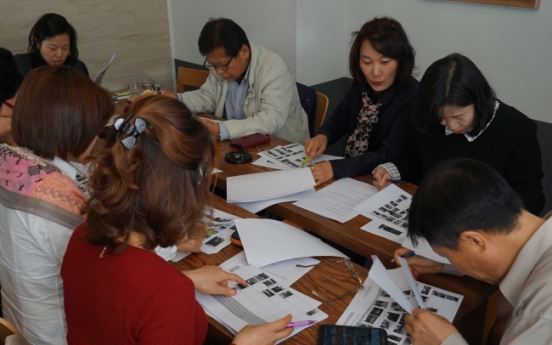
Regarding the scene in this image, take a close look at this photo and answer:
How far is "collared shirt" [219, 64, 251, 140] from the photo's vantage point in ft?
9.26

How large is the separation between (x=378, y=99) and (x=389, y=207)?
2.35ft

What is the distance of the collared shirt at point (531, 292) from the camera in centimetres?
106

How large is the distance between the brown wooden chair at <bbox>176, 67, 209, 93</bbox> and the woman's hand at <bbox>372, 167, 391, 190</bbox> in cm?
161

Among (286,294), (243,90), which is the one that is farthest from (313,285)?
(243,90)

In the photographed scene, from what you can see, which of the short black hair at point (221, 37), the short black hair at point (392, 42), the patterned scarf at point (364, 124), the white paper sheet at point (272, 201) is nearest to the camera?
the white paper sheet at point (272, 201)

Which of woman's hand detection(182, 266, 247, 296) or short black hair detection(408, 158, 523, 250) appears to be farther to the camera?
woman's hand detection(182, 266, 247, 296)

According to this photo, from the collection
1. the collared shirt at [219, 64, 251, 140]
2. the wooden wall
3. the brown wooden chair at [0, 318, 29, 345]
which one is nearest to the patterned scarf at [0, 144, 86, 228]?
the brown wooden chair at [0, 318, 29, 345]

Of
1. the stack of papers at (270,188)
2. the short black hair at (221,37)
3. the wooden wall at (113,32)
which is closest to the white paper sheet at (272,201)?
the stack of papers at (270,188)

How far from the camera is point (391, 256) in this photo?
1.55m

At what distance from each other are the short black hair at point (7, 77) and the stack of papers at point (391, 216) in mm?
1264

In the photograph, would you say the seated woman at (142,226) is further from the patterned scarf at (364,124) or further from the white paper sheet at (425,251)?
the patterned scarf at (364,124)

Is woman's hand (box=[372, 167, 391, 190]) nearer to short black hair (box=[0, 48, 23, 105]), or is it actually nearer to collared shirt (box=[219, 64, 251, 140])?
collared shirt (box=[219, 64, 251, 140])

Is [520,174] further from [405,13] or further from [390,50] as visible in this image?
[405,13]

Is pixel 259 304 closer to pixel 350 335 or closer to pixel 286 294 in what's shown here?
pixel 286 294
